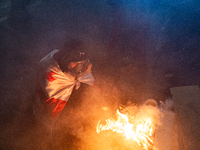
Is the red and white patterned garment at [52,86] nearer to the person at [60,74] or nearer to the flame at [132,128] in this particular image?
the person at [60,74]

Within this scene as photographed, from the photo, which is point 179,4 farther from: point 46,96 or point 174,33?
point 46,96

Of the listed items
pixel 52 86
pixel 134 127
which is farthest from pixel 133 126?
pixel 52 86

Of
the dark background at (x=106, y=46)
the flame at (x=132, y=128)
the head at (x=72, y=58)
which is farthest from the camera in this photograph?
the dark background at (x=106, y=46)

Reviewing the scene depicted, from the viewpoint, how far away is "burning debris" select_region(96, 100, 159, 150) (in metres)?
2.62

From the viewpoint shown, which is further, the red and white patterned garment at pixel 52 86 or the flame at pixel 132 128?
the flame at pixel 132 128

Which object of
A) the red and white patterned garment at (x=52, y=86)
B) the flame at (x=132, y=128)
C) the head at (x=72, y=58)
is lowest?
the flame at (x=132, y=128)

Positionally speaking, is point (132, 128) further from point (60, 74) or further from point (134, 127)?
point (60, 74)

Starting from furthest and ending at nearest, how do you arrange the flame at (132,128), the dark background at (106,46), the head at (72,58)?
the dark background at (106,46) < the flame at (132,128) < the head at (72,58)

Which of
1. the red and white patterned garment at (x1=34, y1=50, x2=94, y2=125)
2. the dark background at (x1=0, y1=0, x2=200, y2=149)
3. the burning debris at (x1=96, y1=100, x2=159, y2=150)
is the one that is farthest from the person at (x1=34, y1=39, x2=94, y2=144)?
the burning debris at (x1=96, y1=100, x2=159, y2=150)

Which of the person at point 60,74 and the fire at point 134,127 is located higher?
the person at point 60,74

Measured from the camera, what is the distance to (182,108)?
7.77ft

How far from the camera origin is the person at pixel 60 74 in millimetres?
2334

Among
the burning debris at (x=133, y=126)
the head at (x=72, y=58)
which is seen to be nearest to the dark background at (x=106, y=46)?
the burning debris at (x=133, y=126)

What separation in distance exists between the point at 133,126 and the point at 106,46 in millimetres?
3046
